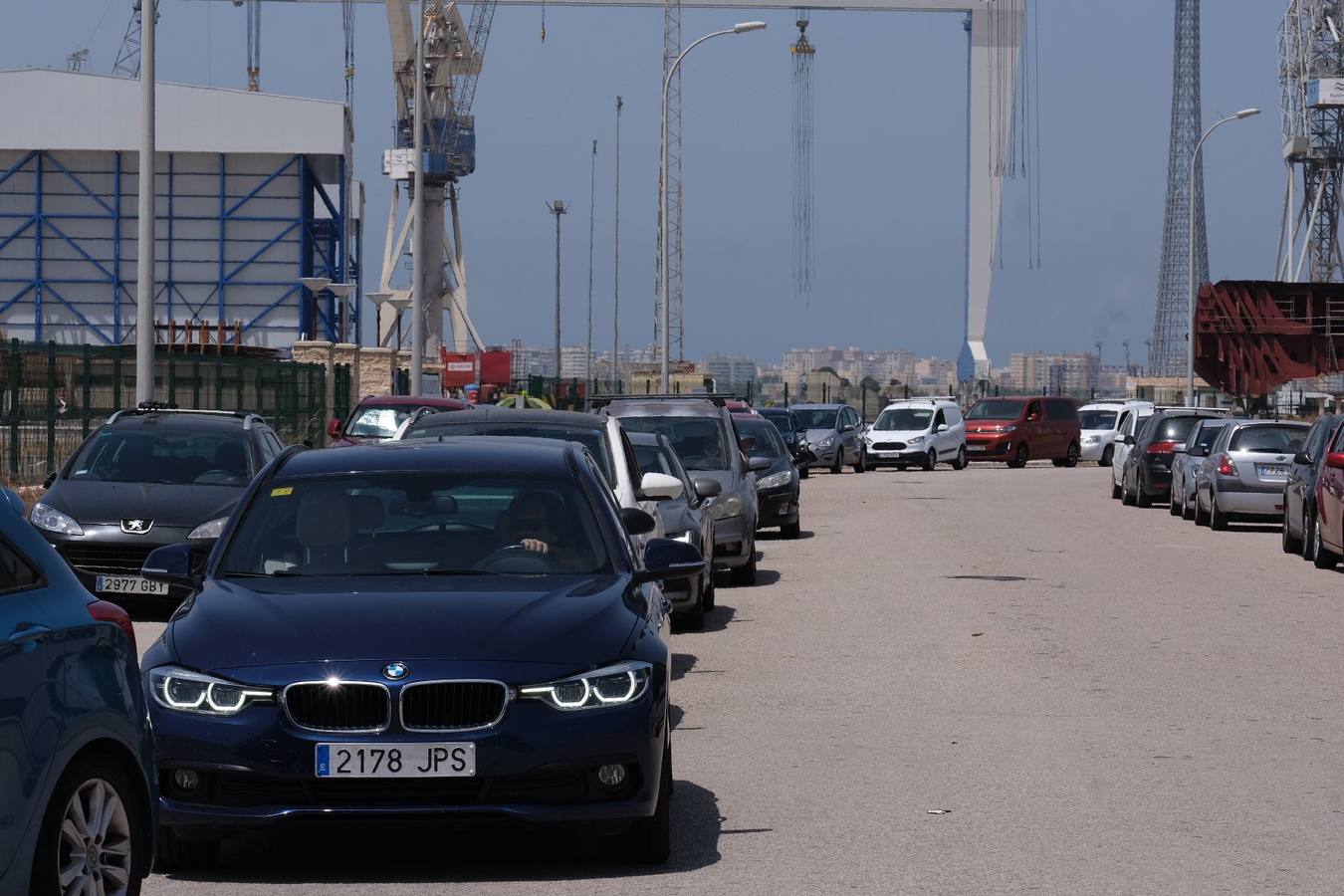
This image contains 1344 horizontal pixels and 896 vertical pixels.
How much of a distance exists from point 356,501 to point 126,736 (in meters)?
2.49

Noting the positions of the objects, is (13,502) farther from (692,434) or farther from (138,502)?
(692,434)

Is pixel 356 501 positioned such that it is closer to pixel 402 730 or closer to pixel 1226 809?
pixel 402 730

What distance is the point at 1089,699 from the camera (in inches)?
447

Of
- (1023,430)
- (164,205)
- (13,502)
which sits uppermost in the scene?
(164,205)

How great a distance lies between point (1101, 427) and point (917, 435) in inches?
451

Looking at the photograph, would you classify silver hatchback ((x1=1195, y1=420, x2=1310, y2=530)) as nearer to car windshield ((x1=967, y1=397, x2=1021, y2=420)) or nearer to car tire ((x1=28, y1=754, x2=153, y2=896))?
car tire ((x1=28, y1=754, x2=153, y2=896))

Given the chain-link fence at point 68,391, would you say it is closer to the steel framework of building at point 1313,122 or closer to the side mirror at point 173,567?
the side mirror at point 173,567

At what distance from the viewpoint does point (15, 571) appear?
5457 millimetres

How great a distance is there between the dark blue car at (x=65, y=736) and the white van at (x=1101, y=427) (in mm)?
53262

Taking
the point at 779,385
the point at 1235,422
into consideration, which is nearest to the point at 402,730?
the point at 1235,422

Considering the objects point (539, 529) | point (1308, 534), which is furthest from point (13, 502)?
point (1308, 534)

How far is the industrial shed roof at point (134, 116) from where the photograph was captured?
74.7 m

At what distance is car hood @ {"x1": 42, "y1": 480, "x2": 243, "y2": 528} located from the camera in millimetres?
16156

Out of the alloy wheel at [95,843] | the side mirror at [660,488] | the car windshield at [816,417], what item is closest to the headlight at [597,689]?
the alloy wheel at [95,843]
